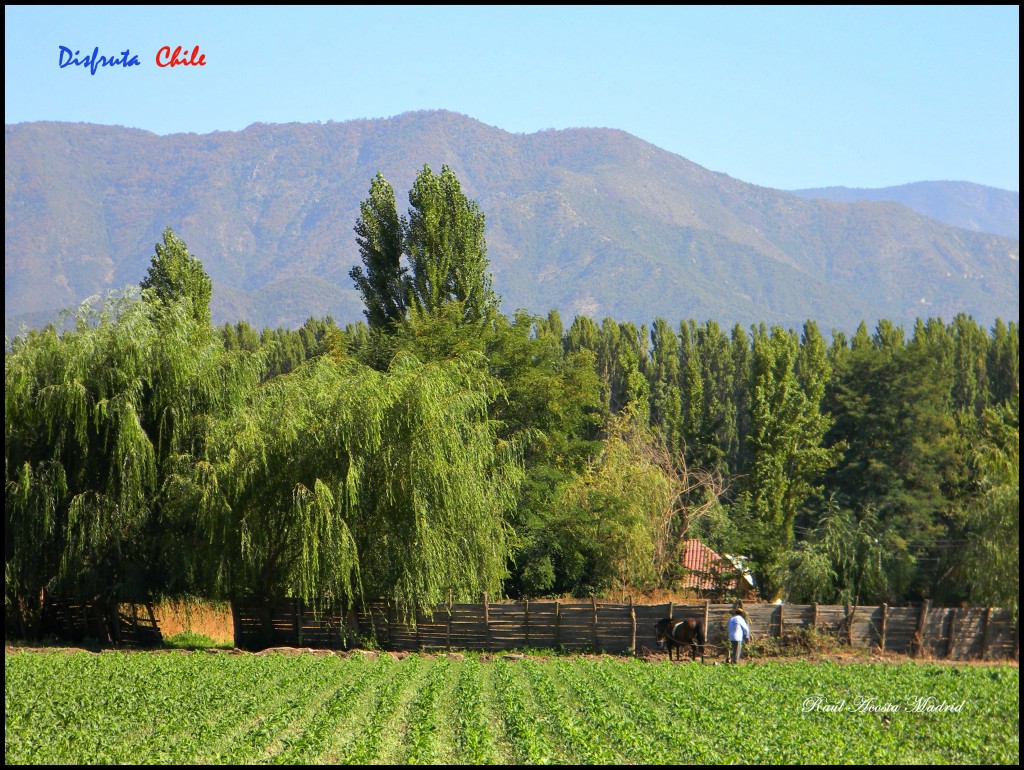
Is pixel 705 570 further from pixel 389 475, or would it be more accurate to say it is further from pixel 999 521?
pixel 999 521

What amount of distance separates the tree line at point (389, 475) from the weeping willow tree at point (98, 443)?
5 centimetres

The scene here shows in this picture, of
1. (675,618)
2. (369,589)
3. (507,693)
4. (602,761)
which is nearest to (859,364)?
(675,618)

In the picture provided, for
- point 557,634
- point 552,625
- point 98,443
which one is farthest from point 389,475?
point 98,443

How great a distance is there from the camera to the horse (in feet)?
78.0

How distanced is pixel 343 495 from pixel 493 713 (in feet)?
29.0

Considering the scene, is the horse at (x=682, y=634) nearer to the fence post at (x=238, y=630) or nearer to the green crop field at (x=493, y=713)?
the green crop field at (x=493, y=713)

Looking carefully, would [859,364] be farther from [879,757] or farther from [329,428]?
[879,757]

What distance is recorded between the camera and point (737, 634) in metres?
22.5

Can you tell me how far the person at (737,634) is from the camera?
22516mm

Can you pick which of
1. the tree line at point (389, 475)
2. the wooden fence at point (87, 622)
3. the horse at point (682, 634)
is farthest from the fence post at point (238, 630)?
the horse at point (682, 634)

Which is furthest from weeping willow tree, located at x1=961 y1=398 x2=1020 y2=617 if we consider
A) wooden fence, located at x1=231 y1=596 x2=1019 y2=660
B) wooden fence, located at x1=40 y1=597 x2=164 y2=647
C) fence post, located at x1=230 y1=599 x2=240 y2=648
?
wooden fence, located at x1=40 y1=597 x2=164 y2=647

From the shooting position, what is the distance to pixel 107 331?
23.5 metres

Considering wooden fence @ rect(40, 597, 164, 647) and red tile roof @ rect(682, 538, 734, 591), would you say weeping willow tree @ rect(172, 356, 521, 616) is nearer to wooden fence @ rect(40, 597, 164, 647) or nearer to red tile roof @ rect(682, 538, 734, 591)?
wooden fence @ rect(40, 597, 164, 647)

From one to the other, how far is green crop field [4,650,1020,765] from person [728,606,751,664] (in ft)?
5.32
